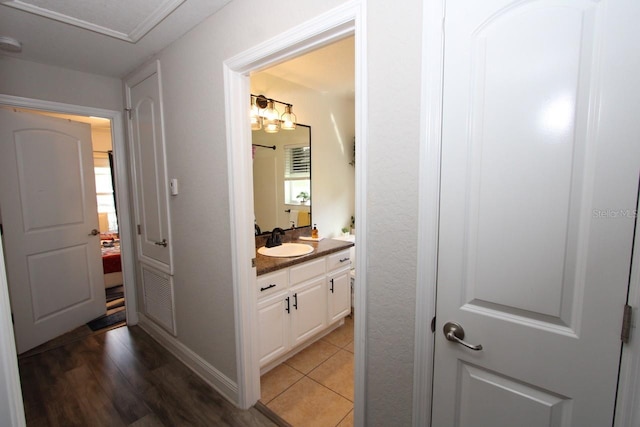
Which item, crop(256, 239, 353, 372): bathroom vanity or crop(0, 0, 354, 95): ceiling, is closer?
crop(0, 0, 354, 95): ceiling

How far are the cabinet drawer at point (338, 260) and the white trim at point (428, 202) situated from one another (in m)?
1.58

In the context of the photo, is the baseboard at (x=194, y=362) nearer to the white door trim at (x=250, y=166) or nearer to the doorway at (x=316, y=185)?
the white door trim at (x=250, y=166)

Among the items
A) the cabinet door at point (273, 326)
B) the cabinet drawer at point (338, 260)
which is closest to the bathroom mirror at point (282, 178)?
the cabinet drawer at point (338, 260)

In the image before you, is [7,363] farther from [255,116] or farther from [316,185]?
[316,185]

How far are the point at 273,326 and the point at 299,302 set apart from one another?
295mm

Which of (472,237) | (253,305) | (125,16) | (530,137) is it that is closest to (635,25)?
(530,137)

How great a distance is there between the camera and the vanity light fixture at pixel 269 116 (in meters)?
2.56

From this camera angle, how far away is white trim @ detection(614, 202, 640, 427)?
70 cm

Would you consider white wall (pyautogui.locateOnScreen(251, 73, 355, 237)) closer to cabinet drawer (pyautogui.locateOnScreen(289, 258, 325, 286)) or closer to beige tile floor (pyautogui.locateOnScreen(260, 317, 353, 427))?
cabinet drawer (pyautogui.locateOnScreen(289, 258, 325, 286))

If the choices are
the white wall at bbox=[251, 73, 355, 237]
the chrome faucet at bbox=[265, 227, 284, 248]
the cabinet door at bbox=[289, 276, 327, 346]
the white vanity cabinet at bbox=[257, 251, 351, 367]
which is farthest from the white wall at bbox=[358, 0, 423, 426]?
the white wall at bbox=[251, 73, 355, 237]

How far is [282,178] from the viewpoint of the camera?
298cm

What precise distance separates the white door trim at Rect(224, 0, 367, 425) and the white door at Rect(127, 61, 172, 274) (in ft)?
2.98

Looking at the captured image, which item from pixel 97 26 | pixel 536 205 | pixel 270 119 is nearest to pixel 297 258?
pixel 270 119

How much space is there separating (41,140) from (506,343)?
3698 millimetres
